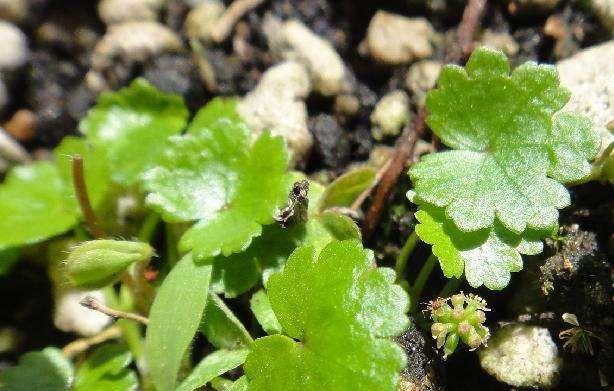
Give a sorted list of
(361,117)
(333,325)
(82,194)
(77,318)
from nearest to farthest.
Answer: (333,325) → (82,194) → (77,318) → (361,117)

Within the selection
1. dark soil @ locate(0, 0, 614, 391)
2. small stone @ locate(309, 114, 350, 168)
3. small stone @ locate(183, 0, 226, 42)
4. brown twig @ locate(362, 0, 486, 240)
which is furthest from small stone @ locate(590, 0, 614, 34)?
small stone @ locate(183, 0, 226, 42)

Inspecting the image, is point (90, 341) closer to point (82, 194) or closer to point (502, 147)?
point (82, 194)

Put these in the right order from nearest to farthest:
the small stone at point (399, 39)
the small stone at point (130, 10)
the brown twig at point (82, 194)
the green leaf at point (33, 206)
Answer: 1. the brown twig at point (82, 194)
2. the green leaf at point (33, 206)
3. the small stone at point (399, 39)
4. the small stone at point (130, 10)

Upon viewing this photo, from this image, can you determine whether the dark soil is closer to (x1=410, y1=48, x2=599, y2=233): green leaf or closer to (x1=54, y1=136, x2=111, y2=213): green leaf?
(x1=410, y1=48, x2=599, y2=233): green leaf

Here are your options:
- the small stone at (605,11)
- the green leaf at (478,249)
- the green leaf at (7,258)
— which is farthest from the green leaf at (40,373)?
the small stone at (605,11)

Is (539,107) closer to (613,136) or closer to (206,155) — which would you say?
(613,136)

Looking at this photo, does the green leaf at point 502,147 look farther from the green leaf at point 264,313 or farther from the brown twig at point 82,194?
the brown twig at point 82,194

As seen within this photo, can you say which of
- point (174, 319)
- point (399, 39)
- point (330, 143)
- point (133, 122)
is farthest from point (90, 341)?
Answer: point (399, 39)
